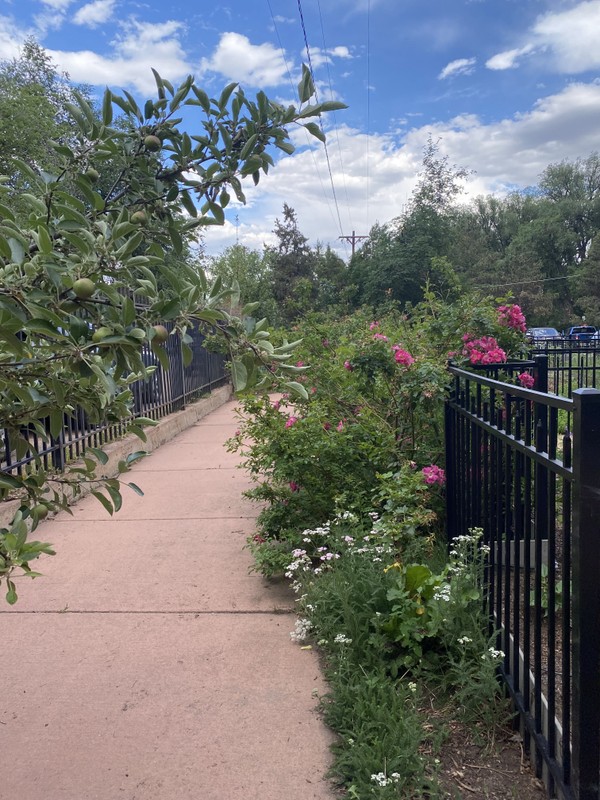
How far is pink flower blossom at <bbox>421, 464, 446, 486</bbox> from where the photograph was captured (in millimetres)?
3873

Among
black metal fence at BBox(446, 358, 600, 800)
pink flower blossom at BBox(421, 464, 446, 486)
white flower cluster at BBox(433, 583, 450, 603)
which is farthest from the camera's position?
pink flower blossom at BBox(421, 464, 446, 486)

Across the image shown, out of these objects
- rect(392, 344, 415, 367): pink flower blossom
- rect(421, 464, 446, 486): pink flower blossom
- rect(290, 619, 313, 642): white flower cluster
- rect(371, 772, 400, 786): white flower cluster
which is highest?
rect(392, 344, 415, 367): pink flower blossom

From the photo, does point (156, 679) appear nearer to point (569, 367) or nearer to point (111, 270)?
point (111, 270)

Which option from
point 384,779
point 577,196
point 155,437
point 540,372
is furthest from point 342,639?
point 577,196

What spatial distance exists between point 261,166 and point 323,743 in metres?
2.09

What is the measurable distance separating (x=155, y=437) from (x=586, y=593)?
7.41 m

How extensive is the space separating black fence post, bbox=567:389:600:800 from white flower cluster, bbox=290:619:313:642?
159 centimetres

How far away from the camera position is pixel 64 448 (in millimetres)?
5855

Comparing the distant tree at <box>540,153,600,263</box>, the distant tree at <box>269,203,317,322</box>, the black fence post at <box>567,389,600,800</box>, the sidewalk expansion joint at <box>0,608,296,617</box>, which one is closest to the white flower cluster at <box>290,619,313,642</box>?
the sidewalk expansion joint at <box>0,608,296,617</box>

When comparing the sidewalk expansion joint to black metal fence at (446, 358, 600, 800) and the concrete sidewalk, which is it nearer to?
the concrete sidewalk

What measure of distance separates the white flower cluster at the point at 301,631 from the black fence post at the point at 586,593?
1.59 m

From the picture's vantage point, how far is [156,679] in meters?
2.87

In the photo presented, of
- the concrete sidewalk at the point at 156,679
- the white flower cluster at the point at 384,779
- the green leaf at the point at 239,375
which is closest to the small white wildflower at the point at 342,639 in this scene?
the concrete sidewalk at the point at 156,679

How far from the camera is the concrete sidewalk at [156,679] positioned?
224 centimetres
